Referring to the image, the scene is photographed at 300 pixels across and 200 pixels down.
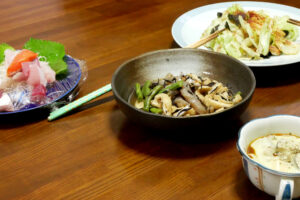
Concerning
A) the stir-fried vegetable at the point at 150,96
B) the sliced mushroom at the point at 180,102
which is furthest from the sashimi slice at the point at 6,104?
the sliced mushroom at the point at 180,102

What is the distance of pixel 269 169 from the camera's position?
84 centimetres

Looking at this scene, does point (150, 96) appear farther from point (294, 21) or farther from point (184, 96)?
point (294, 21)

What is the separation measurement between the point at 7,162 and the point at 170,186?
542mm

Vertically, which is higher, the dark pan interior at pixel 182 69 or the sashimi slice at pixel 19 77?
the sashimi slice at pixel 19 77

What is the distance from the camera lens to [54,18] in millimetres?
2379

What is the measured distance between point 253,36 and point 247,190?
3.00 ft

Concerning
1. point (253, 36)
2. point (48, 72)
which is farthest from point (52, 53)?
point (253, 36)

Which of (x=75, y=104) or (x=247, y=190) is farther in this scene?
(x=75, y=104)

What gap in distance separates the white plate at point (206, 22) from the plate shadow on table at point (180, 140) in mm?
411

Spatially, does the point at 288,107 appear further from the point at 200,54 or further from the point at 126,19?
the point at 126,19

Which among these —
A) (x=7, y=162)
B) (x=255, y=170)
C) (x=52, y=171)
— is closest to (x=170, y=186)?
(x=255, y=170)

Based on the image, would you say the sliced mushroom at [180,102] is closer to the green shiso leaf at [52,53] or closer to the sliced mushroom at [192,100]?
the sliced mushroom at [192,100]

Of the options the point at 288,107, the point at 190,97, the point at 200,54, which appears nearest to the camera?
the point at 190,97

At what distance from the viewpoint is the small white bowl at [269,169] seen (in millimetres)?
830
